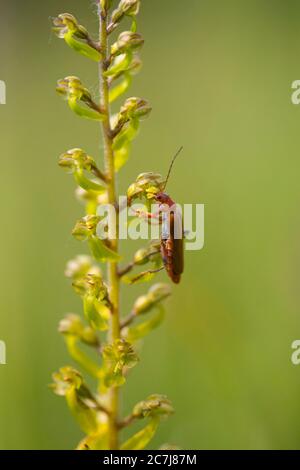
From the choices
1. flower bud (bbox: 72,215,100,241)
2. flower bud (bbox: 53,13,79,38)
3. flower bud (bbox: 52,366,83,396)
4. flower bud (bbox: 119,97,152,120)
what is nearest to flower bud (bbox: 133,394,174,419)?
flower bud (bbox: 52,366,83,396)

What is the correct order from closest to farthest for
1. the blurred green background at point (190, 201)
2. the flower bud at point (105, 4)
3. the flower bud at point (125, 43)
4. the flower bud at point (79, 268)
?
the flower bud at point (105, 4) < the flower bud at point (125, 43) < the flower bud at point (79, 268) < the blurred green background at point (190, 201)

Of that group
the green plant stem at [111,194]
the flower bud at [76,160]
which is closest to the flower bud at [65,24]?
the green plant stem at [111,194]

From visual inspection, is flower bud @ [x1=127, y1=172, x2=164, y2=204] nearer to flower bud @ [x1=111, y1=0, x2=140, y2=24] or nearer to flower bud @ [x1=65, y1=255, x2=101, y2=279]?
flower bud @ [x1=65, y1=255, x2=101, y2=279]

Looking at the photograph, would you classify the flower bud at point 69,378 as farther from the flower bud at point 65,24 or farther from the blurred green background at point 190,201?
the flower bud at point 65,24

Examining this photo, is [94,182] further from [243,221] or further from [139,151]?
[139,151]

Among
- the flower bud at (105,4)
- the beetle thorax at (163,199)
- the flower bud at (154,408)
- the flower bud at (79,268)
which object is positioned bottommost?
the flower bud at (154,408)

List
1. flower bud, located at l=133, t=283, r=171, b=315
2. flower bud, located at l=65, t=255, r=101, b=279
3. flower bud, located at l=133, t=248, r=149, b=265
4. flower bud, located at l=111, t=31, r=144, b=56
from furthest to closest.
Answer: flower bud, located at l=65, t=255, r=101, b=279
flower bud, located at l=133, t=283, r=171, b=315
flower bud, located at l=133, t=248, r=149, b=265
flower bud, located at l=111, t=31, r=144, b=56

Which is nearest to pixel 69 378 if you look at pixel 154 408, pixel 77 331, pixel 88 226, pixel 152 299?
pixel 77 331
